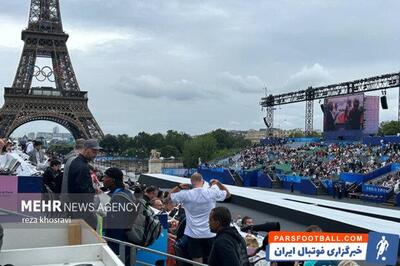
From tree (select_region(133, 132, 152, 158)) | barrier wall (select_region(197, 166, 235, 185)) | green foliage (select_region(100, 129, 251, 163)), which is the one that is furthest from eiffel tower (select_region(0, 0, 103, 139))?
tree (select_region(133, 132, 152, 158))

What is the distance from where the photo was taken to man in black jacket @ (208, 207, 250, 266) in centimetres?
402

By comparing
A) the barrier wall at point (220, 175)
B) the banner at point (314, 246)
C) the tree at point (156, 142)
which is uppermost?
the tree at point (156, 142)

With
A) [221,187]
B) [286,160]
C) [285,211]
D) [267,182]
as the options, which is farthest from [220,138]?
[221,187]

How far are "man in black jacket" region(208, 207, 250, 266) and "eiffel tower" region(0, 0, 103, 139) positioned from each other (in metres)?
58.8

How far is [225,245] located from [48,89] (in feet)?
215

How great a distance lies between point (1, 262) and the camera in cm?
305

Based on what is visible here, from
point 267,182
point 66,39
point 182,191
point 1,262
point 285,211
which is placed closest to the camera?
point 1,262

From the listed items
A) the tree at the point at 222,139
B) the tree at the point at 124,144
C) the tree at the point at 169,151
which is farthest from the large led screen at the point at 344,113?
the tree at the point at 124,144

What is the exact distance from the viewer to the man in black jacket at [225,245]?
402 cm

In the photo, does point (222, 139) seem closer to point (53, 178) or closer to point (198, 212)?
point (53, 178)

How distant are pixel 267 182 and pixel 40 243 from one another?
3098 cm

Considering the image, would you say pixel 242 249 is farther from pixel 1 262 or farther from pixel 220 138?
pixel 220 138

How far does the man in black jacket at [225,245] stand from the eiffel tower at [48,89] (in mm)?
58824

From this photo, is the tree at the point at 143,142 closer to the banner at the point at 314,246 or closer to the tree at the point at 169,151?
the tree at the point at 169,151
